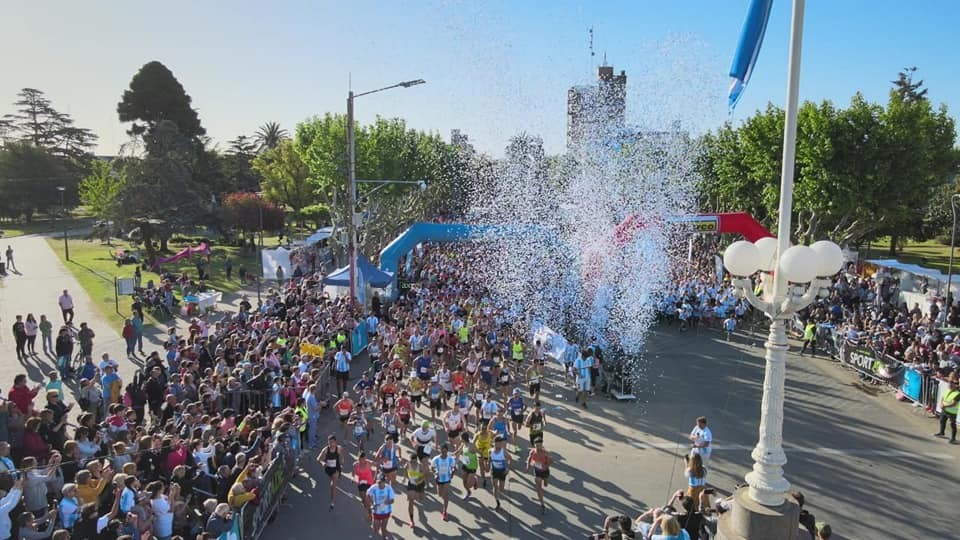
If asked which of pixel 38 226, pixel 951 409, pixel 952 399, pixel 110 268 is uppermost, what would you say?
pixel 38 226

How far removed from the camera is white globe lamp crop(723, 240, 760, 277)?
7.32 m

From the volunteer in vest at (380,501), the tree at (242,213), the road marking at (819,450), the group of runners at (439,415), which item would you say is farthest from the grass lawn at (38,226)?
the road marking at (819,450)

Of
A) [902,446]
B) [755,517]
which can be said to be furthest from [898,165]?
[755,517]

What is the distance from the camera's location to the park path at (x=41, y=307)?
16.8m

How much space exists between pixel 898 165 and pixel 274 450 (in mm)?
27749

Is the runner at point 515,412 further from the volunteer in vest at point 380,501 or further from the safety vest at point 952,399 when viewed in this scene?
the safety vest at point 952,399

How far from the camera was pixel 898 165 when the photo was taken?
26.7 metres

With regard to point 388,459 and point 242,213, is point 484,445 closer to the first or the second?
point 388,459

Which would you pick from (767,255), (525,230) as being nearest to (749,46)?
(767,255)

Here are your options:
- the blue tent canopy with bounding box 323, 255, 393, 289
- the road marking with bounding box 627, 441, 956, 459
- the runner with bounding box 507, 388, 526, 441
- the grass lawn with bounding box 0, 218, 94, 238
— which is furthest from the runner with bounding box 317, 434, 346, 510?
the grass lawn with bounding box 0, 218, 94, 238

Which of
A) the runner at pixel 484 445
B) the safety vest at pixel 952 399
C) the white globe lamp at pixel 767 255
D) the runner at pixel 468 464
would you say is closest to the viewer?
the white globe lamp at pixel 767 255

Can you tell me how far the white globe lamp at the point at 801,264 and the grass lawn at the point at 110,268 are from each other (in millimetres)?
22181

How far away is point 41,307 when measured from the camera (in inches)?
958

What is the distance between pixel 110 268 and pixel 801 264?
1417 inches
